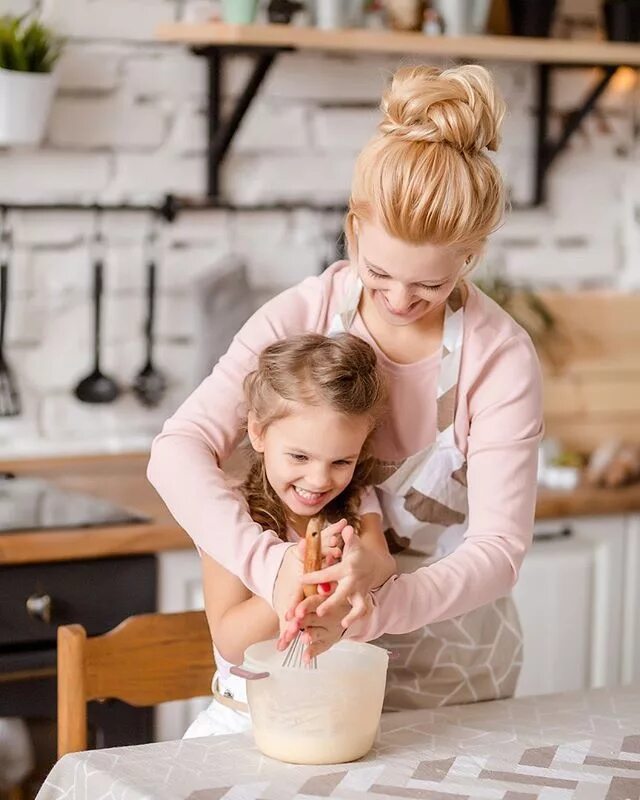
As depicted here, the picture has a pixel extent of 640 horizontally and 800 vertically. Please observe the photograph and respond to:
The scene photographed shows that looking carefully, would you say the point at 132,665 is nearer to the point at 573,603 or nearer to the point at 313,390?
the point at 313,390

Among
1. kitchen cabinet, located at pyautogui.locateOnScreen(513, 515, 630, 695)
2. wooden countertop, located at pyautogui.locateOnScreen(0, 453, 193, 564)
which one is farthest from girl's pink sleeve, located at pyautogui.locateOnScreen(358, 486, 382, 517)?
kitchen cabinet, located at pyautogui.locateOnScreen(513, 515, 630, 695)

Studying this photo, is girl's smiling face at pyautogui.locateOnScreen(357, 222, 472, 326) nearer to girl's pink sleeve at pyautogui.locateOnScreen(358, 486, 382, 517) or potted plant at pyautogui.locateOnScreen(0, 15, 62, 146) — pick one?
girl's pink sleeve at pyautogui.locateOnScreen(358, 486, 382, 517)

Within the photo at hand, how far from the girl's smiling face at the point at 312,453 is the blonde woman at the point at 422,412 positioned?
0.20ft

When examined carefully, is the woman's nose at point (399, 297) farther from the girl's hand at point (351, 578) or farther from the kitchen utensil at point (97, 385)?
the kitchen utensil at point (97, 385)

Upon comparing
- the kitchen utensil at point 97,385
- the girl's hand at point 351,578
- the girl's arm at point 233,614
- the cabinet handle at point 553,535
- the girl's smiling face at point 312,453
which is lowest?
the cabinet handle at point 553,535

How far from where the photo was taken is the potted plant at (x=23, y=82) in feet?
8.36

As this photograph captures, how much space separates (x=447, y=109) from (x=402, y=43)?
4.17 feet

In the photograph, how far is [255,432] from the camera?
1608 millimetres

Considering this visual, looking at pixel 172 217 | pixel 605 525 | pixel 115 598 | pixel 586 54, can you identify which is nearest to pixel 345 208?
pixel 172 217

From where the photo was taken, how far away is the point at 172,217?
2.81 m

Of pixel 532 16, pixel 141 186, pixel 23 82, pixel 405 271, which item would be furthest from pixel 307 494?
pixel 532 16

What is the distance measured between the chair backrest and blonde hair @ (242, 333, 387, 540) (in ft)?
0.80

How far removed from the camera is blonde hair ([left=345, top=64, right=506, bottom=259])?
4.80ft

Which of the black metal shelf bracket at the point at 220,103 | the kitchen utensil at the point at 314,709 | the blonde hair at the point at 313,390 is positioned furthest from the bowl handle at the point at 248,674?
the black metal shelf bracket at the point at 220,103
